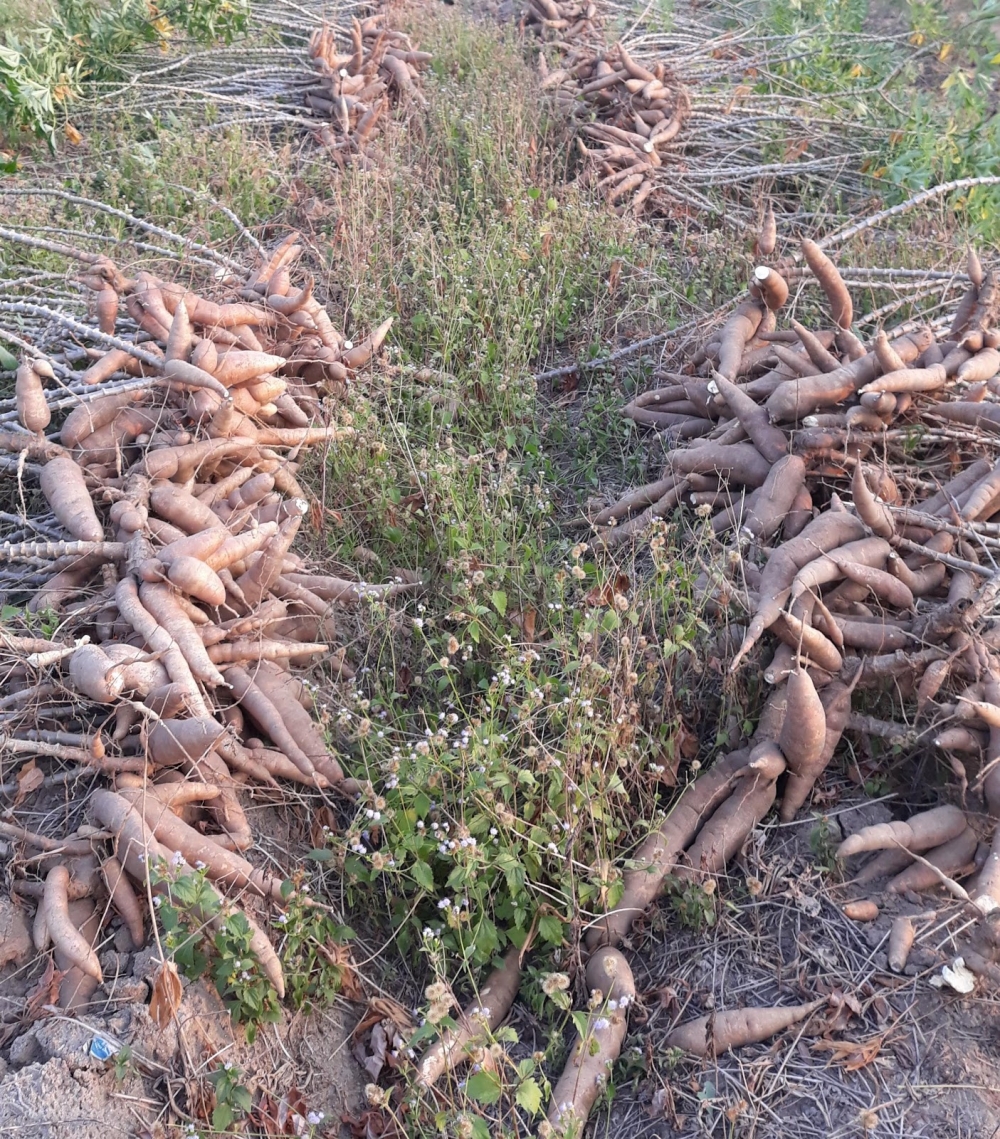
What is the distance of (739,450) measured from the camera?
3.27 m

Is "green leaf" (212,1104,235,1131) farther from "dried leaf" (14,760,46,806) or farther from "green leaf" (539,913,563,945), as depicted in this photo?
"dried leaf" (14,760,46,806)

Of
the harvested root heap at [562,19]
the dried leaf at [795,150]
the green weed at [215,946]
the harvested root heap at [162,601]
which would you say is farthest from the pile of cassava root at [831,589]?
the harvested root heap at [562,19]

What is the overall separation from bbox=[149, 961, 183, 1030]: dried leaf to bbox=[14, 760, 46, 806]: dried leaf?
67 cm

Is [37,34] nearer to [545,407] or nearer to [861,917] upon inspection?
[545,407]

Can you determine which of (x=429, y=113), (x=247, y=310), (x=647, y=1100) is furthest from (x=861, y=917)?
(x=429, y=113)

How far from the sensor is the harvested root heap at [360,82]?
5989 mm

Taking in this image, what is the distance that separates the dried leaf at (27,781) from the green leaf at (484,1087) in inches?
53.4

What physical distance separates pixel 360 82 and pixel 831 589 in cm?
509

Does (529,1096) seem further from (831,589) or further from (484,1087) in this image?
(831,589)

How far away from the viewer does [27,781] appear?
7.92ft

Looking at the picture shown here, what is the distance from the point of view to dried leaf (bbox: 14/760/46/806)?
2.41 meters

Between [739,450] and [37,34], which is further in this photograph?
[37,34]

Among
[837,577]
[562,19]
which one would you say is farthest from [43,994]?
[562,19]

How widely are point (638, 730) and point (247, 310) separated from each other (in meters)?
2.21
